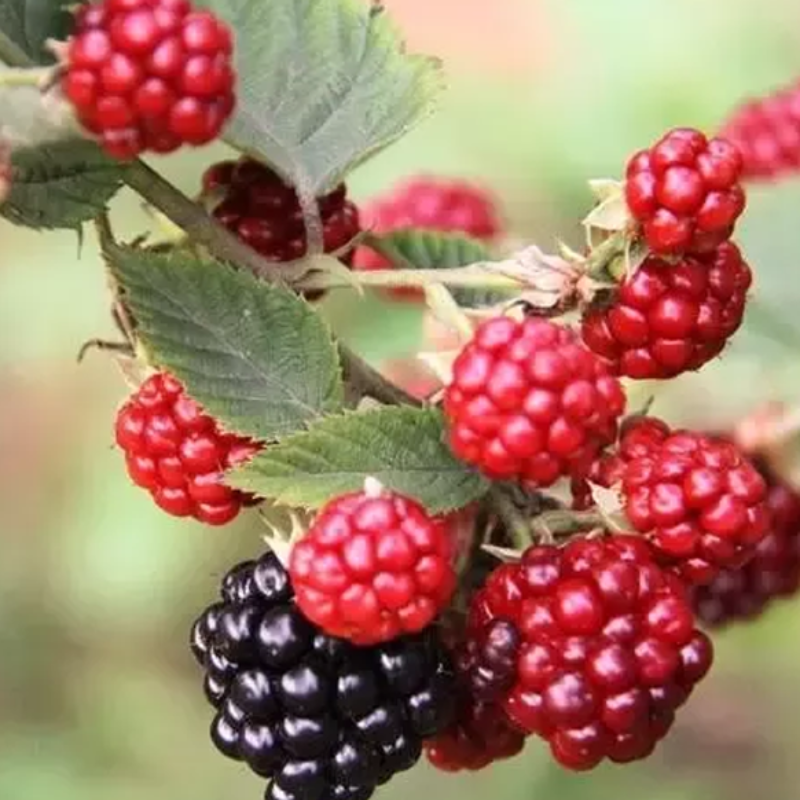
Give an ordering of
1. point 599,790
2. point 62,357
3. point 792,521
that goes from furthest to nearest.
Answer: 1. point 62,357
2. point 599,790
3. point 792,521

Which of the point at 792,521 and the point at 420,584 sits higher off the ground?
the point at 420,584

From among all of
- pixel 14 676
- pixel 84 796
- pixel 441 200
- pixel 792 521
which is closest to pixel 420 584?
pixel 792 521

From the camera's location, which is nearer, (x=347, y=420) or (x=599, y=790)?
(x=347, y=420)

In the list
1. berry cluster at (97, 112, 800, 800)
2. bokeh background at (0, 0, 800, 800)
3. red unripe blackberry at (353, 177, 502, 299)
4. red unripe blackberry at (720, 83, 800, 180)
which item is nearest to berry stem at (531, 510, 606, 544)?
berry cluster at (97, 112, 800, 800)

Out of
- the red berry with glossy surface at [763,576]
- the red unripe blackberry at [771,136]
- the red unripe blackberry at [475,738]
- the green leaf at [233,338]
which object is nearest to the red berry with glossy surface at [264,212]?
the green leaf at [233,338]

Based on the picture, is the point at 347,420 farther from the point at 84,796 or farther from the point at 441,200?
the point at 84,796

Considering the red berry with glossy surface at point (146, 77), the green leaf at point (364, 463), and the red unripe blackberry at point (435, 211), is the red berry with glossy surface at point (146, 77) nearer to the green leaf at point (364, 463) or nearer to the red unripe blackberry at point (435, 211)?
the green leaf at point (364, 463)

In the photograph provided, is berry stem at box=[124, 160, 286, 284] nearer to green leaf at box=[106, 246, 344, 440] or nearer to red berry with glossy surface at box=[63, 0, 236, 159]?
green leaf at box=[106, 246, 344, 440]

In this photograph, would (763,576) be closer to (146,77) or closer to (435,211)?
(435,211)
